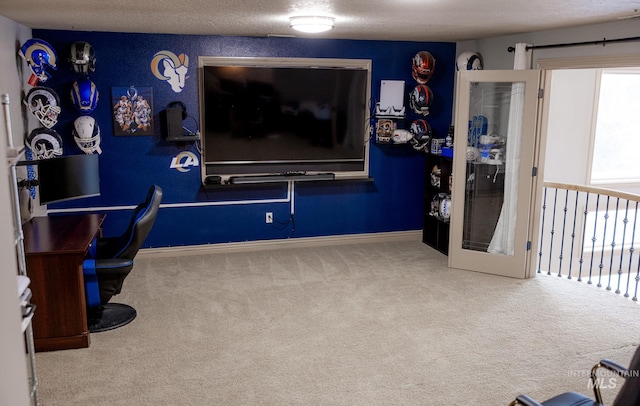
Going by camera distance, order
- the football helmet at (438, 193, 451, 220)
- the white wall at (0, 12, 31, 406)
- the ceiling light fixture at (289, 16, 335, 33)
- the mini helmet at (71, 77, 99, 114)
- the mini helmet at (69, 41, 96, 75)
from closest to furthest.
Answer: the white wall at (0, 12, 31, 406)
the ceiling light fixture at (289, 16, 335, 33)
the mini helmet at (69, 41, 96, 75)
the mini helmet at (71, 77, 99, 114)
the football helmet at (438, 193, 451, 220)

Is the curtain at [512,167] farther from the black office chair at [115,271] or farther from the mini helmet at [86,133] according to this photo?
the mini helmet at [86,133]

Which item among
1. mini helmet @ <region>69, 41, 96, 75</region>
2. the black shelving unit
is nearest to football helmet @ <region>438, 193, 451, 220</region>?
the black shelving unit

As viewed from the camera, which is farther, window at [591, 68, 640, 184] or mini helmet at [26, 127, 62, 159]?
window at [591, 68, 640, 184]

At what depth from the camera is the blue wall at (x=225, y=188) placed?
17.9 ft

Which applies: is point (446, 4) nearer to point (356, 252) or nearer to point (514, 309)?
point (514, 309)

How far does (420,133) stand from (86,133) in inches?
132

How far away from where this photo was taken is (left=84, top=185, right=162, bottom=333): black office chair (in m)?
3.96

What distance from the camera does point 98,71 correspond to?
17.7 ft

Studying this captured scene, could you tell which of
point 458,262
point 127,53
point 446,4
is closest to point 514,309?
point 458,262

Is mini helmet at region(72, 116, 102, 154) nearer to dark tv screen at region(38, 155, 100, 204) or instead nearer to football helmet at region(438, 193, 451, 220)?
dark tv screen at region(38, 155, 100, 204)

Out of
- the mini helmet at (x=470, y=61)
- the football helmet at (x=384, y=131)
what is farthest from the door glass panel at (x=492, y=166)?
the football helmet at (x=384, y=131)

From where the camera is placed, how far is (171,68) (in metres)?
5.58

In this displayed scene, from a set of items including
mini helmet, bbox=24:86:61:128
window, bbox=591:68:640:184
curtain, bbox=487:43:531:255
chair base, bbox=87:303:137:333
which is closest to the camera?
chair base, bbox=87:303:137:333

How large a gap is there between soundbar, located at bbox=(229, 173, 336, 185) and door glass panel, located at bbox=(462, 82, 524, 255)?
151 cm
